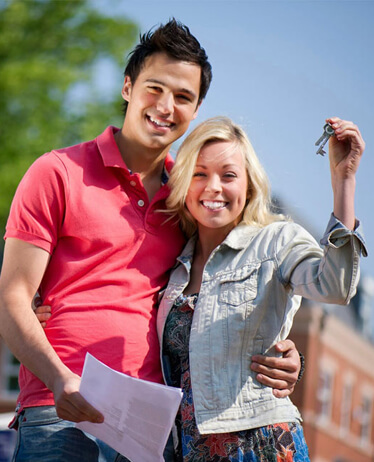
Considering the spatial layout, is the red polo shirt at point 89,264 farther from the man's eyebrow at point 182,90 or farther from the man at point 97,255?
the man's eyebrow at point 182,90

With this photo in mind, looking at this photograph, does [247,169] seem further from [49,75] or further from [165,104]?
[49,75]

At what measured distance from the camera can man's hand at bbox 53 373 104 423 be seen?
312 cm

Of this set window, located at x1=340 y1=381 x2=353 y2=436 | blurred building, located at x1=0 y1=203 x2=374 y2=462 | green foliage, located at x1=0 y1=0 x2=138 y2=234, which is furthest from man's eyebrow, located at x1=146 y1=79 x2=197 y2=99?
window, located at x1=340 y1=381 x2=353 y2=436

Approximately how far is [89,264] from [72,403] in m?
0.60

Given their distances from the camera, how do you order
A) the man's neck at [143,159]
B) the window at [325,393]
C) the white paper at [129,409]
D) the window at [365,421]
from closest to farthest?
the white paper at [129,409]
the man's neck at [143,159]
the window at [325,393]
the window at [365,421]

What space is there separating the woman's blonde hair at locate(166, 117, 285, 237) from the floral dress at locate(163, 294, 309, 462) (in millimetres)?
412

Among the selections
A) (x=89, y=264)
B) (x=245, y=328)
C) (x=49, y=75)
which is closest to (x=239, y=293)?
(x=245, y=328)

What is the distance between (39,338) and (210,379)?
64 centimetres

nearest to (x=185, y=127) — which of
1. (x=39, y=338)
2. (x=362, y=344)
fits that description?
(x=39, y=338)

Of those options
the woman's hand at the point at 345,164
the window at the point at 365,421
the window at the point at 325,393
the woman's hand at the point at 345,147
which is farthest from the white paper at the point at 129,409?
→ the window at the point at 365,421

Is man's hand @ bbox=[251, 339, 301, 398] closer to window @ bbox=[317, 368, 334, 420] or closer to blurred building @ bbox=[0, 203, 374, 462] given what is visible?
blurred building @ bbox=[0, 203, 374, 462]

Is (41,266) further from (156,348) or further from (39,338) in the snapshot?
(156,348)

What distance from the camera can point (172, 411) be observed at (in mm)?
3086

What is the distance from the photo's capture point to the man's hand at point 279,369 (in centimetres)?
344
